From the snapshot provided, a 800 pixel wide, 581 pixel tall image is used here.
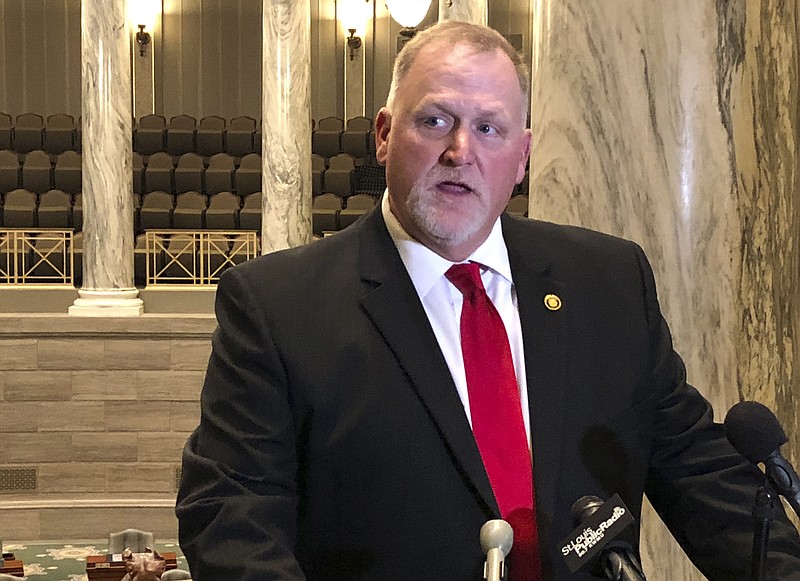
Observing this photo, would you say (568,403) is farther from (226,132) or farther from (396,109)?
(226,132)

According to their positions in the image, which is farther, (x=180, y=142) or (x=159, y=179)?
(x=180, y=142)

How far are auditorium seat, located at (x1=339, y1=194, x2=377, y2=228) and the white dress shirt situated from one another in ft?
30.2

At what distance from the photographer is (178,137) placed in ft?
42.1

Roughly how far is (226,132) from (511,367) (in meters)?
11.5

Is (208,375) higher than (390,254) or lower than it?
lower

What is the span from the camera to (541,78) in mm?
2475

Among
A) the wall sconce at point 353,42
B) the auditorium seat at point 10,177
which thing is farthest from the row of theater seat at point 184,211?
the wall sconce at point 353,42

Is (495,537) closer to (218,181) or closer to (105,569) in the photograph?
(105,569)

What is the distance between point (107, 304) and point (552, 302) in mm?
6973

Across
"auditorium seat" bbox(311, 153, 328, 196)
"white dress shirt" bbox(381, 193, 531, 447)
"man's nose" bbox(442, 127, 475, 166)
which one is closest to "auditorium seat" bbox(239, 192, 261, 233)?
"auditorium seat" bbox(311, 153, 328, 196)

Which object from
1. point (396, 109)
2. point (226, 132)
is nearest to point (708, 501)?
point (396, 109)

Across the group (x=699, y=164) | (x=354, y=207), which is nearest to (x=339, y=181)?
(x=354, y=207)

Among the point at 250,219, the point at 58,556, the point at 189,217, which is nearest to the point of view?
the point at 58,556

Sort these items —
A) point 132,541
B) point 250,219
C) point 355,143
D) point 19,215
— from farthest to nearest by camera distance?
point 355,143
point 250,219
point 19,215
point 132,541
